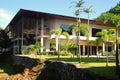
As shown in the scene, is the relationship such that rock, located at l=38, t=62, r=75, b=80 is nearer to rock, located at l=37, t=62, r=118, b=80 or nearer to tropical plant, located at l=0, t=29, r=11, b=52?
rock, located at l=37, t=62, r=118, b=80

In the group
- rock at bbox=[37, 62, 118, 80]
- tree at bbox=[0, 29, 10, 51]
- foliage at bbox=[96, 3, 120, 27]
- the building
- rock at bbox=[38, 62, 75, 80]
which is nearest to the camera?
rock at bbox=[37, 62, 118, 80]

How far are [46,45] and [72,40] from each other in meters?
5.06

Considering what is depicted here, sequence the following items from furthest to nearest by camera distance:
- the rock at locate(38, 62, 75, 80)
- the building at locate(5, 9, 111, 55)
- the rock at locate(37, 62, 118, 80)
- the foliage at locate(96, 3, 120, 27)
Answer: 1. the building at locate(5, 9, 111, 55)
2. the rock at locate(38, 62, 75, 80)
3. the foliage at locate(96, 3, 120, 27)
4. the rock at locate(37, 62, 118, 80)

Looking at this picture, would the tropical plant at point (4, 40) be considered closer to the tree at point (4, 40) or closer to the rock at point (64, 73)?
the tree at point (4, 40)

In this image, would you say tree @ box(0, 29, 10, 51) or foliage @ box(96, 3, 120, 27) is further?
tree @ box(0, 29, 10, 51)

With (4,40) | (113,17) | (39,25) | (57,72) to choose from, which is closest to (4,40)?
(4,40)

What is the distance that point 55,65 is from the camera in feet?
65.5

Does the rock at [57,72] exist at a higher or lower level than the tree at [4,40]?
lower

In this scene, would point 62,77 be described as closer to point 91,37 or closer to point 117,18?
point 117,18

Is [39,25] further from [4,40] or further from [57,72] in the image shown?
[57,72]

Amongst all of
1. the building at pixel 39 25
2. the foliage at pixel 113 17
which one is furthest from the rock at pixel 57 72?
the building at pixel 39 25

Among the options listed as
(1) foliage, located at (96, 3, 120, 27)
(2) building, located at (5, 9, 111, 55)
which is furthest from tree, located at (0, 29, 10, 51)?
(1) foliage, located at (96, 3, 120, 27)

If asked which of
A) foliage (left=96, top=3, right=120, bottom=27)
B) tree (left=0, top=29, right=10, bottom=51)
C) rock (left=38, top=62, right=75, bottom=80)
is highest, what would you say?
foliage (left=96, top=3, right=120, bottom=27)

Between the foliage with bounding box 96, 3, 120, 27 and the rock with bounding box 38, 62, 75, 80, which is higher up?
the foliage with bounding box 96, 3, 120, 27
